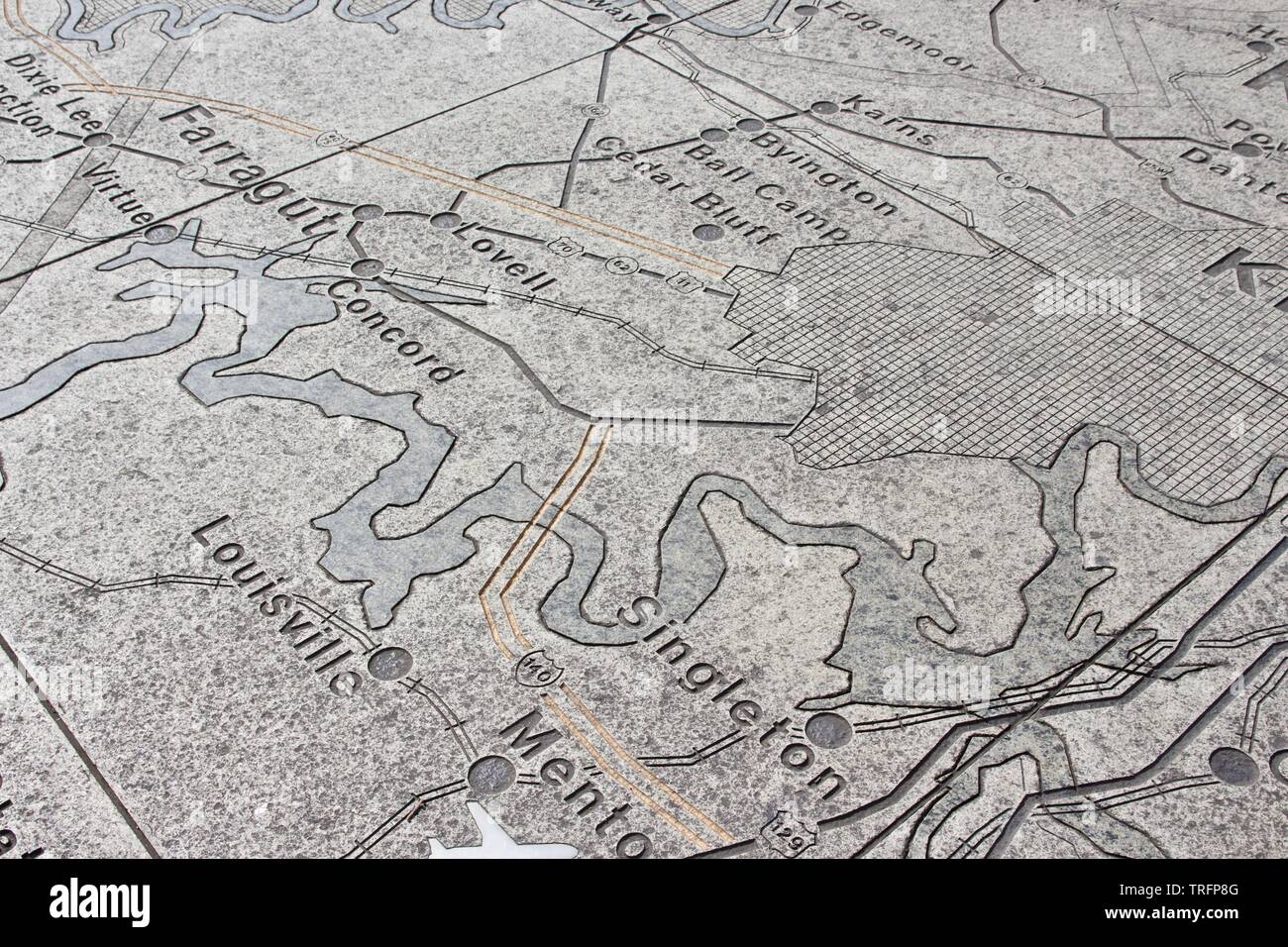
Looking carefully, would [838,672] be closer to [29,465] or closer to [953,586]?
[953,586]

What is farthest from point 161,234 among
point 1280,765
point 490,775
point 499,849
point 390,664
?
point 1280,765

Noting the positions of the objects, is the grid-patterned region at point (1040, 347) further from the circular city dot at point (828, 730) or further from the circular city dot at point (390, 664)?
the circular city dot at point (390, 664)

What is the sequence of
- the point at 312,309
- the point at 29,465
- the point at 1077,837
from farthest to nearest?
the point at 312,309, the point at 29,465, the point at 1077,837

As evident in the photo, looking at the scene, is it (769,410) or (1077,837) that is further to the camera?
(769,410)

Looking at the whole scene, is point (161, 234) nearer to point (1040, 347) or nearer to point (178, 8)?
point (178, 8)

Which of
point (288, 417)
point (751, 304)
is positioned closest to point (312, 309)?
point (288, 417)

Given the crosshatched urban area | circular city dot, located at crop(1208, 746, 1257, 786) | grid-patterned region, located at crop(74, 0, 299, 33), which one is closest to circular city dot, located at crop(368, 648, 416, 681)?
the crosshatched urban area
